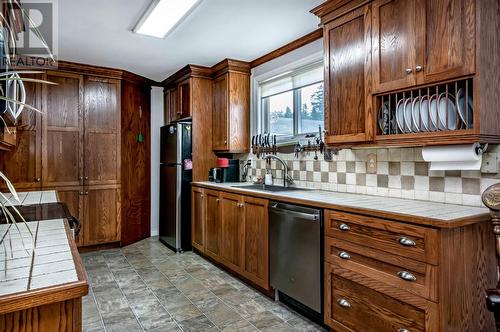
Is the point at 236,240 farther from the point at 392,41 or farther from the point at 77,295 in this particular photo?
the point at 77,295

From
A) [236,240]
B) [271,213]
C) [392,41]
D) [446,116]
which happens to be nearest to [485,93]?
[446,116]

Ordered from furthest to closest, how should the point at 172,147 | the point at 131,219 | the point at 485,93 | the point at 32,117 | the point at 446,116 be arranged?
the point at 131,219
the point at 172,147
the point at 32,117
the point at 446,116
the point at 485,93

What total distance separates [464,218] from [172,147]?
134 inches

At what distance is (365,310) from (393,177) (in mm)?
968

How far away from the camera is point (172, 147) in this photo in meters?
4.25

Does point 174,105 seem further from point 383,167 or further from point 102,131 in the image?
point 383,167

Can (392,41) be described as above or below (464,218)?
above

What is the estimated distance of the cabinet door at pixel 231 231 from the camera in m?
3.11

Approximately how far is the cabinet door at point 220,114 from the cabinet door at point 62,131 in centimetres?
168

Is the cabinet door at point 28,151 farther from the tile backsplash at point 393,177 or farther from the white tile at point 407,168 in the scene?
the white tile at point 407,168

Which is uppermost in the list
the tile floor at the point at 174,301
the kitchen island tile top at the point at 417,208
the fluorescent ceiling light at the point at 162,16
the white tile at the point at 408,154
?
the fluorescent ceiling light at the point at 162,16

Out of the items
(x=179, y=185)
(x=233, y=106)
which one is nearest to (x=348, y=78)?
(x=233, y=106)

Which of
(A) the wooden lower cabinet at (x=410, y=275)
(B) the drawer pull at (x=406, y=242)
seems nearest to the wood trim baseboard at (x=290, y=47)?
(A) the wooden lower cabinet at (x=410, y=275)

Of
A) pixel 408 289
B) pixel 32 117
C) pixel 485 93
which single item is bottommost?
pixel 408 289
